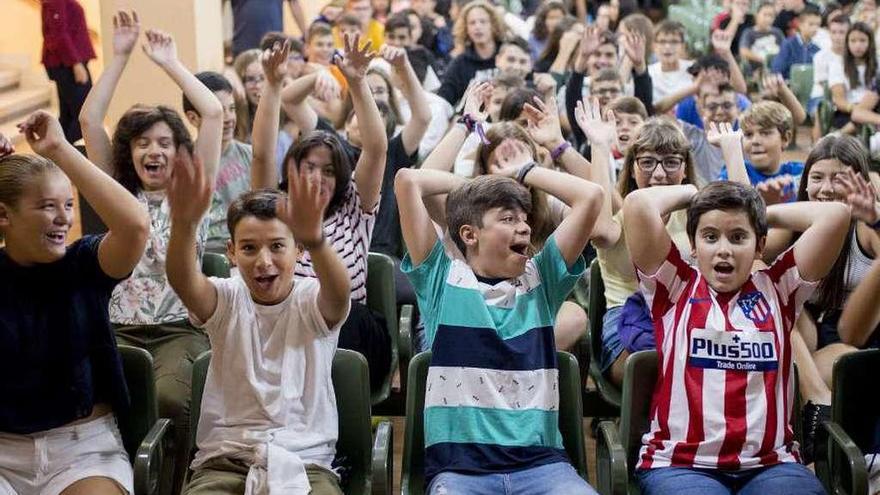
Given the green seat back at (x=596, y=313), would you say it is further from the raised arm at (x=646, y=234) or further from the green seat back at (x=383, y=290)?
the raised arm at (x=646, y=234)

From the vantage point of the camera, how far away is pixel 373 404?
3.33 m

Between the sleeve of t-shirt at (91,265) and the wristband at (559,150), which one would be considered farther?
the wristband at (559,150)

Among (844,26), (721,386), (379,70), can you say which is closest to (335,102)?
(379,70)

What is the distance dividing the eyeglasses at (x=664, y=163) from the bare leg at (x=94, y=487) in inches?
74.7

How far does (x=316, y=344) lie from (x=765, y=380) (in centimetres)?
103

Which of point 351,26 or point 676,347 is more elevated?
point 351,26

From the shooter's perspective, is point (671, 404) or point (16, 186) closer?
point (16, 186)

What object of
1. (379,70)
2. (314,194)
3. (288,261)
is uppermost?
(379,70)

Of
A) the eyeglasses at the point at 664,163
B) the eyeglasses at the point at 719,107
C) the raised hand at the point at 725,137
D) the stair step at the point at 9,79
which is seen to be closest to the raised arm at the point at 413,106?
the eyeglasses at the point at 664,163

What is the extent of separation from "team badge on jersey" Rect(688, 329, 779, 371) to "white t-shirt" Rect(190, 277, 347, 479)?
2.75 feet

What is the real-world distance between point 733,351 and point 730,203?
350 millimetres

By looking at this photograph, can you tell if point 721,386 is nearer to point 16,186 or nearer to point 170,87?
point 16,186

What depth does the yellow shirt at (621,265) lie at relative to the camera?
347 centimetres

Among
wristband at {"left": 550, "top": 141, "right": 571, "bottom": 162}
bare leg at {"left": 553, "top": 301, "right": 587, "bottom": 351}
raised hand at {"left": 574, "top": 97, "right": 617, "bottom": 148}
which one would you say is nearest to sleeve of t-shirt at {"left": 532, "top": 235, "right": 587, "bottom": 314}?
bare leg at {"left": 553, "top": 301, "right": 587, "bottom": 351}
